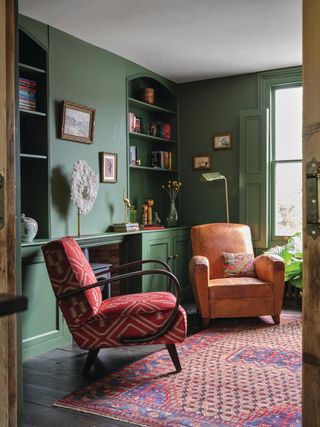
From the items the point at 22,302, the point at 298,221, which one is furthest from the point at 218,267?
the point at 22,302

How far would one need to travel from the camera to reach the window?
5.70 meters

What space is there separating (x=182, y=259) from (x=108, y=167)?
59.2 inches

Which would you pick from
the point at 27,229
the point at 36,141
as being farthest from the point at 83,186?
the point at 27,229

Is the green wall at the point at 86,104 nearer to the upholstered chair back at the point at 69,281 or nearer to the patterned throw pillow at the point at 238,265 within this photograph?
the upholstered chair back at the point at 69,281

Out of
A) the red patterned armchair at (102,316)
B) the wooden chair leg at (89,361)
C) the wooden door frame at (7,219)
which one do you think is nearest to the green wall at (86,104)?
the red patterned armchair at (102,316)

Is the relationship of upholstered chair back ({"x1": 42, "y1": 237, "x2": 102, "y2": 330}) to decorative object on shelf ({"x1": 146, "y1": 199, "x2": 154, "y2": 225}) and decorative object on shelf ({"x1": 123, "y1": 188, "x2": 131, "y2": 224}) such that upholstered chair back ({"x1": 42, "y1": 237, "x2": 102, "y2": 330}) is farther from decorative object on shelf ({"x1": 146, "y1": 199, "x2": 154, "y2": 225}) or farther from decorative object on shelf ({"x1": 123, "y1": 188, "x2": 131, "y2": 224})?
decorative object on shelf ({"x1": 146, "y1": 199, "x2": 154, "y2": 225})

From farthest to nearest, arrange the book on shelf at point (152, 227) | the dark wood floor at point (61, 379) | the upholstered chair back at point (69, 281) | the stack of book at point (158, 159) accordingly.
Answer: the stack of book at point (158, 159) < the book on shelf at point (152, 227) < the upholstered chair back at point (69, 281) < the dark wood floor at point (61, 379)

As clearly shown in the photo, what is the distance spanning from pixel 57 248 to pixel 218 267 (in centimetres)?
223

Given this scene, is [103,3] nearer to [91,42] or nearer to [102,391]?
[91,42]

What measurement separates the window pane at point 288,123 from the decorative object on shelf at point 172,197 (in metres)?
1.26

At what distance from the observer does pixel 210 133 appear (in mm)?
6062

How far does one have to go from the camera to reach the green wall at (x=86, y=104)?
421cm

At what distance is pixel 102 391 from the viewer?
2.97 metres

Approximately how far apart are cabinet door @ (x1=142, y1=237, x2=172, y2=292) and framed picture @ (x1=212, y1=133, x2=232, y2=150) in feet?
4.57
